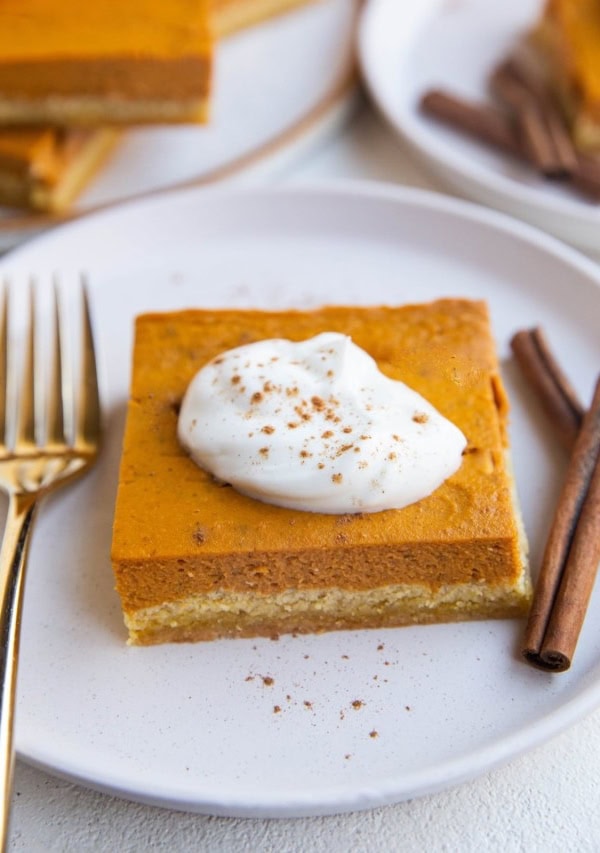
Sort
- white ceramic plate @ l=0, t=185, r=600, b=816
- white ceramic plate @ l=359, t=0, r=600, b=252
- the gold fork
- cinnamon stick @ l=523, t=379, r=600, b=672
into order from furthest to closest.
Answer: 1. white ceramic plate @ l=359, t=0, r=600, b=252
2. the gold fork
3. cinnamon stick @ l=523, t=379, r=600, b=672
4. white ceramic plate @ l=0, t=185, r=600, b=816

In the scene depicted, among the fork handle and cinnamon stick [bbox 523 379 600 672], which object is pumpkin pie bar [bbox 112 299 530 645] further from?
the fork handle

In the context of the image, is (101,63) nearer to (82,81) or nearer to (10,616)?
(82,81)

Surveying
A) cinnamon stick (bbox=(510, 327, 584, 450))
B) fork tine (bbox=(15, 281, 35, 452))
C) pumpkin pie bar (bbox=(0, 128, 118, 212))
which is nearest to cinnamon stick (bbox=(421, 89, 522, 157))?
cinnamon stick (bbox=(510, 327, 584, 450))

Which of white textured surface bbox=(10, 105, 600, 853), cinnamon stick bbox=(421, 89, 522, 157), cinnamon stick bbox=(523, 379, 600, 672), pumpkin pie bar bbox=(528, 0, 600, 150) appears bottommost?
white textured surface bbox=(10, 105, 600, 853)

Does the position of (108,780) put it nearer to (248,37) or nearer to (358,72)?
(358,72)

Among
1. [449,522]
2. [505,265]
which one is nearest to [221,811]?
[449,522]

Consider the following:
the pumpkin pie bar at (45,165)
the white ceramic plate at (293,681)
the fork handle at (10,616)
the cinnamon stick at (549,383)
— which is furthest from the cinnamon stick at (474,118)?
the fork handle at (10,616)

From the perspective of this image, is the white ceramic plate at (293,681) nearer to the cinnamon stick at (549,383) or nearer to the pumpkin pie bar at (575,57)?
the cinnamon stick at (549,383)
